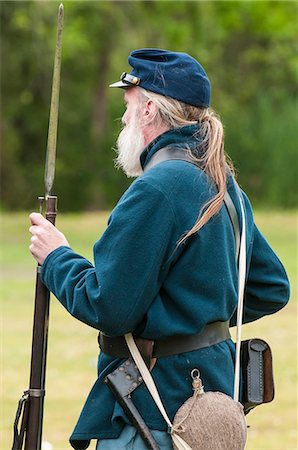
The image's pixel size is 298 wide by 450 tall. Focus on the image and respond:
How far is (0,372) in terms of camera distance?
9.51 metres

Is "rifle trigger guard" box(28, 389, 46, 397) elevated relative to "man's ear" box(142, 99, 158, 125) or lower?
lower

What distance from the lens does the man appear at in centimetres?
325

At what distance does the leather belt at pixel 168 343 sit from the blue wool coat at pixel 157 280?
2 cm

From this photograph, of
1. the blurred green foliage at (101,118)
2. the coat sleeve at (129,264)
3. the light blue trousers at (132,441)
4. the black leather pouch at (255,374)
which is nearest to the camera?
the coat sleeve at (129,264)

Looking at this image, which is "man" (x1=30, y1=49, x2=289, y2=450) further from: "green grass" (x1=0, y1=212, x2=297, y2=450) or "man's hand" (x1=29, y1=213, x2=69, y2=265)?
"green grass" (x1=0, y1=212, x2=297, y2=450)

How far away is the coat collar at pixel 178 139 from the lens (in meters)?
3.45

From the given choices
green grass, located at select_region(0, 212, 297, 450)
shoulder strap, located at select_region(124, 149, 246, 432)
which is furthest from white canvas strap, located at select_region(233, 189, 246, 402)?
green grass, located at select_region(0, 212, 297, 450)

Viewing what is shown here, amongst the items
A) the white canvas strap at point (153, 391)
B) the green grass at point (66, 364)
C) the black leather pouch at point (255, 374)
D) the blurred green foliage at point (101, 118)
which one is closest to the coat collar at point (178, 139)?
the white canvas strap at point (153, 391)

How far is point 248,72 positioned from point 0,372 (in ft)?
119

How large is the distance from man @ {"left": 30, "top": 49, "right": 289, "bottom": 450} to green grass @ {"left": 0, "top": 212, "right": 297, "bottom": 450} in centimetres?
330

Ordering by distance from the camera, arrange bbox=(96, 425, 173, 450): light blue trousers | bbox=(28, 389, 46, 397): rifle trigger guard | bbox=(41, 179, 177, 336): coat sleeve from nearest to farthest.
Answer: bbox=(41, 179, 177, 336): coat sleeve → bbox=(96, 425, 173, 450): light blue trousers → bbox=(28, 389, 46, 397): rifle trigger guard

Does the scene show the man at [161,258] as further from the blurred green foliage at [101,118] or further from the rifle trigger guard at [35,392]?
the blurred green foliage at [101,118]

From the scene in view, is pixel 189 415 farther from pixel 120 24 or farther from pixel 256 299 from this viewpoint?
pixel 120 24

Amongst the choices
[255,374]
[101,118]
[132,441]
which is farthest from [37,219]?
[101,118]
